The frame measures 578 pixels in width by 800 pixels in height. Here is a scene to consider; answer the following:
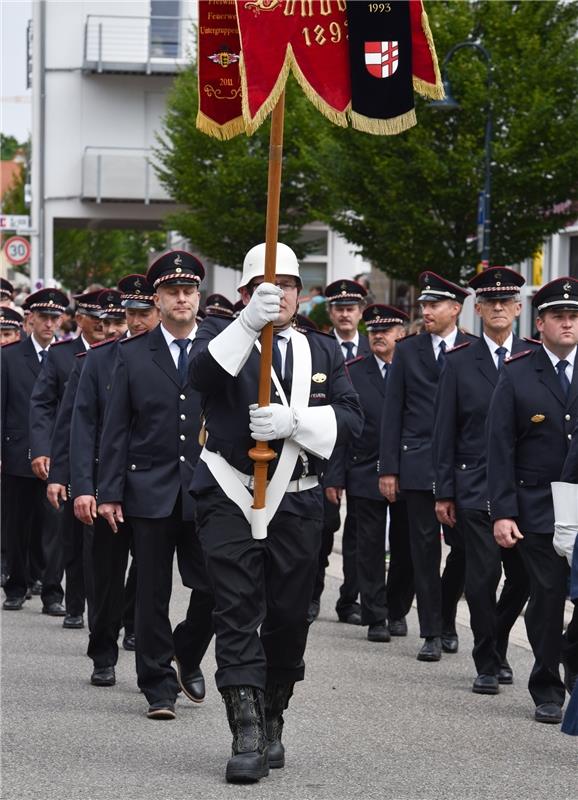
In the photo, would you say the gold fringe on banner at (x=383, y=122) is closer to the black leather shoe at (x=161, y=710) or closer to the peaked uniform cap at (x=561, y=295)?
the peaked uniform cap at (x=561, y=295)

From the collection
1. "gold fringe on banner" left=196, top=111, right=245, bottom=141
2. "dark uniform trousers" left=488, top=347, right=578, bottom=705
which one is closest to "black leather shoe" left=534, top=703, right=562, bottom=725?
"dark uniform trousers" left=488, top=347, right=578, bottom=705

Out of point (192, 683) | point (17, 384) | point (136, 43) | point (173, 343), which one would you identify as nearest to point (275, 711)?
point (192, 683)

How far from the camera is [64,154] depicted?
1939 inches

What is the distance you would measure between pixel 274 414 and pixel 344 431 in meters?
0.46

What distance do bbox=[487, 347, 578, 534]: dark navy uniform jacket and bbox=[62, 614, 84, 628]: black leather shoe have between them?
3985 millimetres

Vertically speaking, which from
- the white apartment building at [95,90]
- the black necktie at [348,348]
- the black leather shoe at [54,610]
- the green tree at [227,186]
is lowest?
→ the black leather shoe at [54,610]

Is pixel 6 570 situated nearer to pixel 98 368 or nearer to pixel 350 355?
pixel 350 355

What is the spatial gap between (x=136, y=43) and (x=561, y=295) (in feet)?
139

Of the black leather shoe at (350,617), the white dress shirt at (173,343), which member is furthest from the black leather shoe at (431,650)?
the white dress shirt at (173,343)

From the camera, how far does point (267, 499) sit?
716cm

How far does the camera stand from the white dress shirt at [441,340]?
11164 millimetres

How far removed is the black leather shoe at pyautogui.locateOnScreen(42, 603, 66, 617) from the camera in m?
12.5

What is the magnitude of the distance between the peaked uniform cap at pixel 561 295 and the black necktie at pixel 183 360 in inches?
70.4

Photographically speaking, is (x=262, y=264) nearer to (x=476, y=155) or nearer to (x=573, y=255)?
(x=476, y=155)
